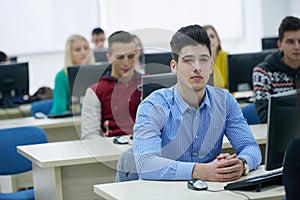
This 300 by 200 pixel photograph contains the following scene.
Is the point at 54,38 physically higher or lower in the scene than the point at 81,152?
higher

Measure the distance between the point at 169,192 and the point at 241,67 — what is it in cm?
333

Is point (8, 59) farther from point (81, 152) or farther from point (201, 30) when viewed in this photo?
point (201, 30)

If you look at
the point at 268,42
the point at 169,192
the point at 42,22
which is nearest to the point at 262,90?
the point at 169,192

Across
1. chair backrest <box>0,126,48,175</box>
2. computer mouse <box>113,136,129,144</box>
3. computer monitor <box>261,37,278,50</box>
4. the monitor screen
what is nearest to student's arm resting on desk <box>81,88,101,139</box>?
the monitor screen

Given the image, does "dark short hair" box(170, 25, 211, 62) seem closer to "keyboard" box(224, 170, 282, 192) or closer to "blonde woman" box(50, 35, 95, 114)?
"keyboard" box(224, 170, 282, 192)

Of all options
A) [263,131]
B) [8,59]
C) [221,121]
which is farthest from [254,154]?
[8,59]

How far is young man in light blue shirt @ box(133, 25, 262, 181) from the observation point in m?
2.83

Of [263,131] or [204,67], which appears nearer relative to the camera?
[204,67]

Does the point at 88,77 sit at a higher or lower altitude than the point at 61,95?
higher

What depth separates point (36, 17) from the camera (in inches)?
332

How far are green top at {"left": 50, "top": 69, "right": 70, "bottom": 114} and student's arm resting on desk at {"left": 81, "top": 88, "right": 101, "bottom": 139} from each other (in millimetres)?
1332

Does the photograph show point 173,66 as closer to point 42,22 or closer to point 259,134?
point 259,134

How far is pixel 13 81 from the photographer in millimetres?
6316

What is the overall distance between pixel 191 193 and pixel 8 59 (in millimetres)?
5078
